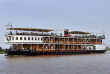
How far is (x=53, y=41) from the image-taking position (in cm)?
5194

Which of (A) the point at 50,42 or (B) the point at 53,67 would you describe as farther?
(A) the point at 50,42

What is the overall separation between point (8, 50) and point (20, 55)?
2631mm

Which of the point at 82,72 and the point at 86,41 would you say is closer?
the point at 82,72

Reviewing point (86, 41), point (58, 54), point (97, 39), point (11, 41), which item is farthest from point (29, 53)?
point (97, 39)

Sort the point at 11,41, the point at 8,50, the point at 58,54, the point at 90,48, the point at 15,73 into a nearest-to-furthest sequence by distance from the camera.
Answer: the point at 15,73 < the point at 8,50 < the point at 11,41 < the point at 58,54 < the point at 90,48

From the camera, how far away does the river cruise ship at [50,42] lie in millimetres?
46250

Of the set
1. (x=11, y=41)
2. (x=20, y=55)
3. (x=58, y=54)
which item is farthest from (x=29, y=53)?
(x=58, y=54)

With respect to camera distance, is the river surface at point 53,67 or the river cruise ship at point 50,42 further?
the river cruise ship at point 50,42

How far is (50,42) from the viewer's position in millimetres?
50906

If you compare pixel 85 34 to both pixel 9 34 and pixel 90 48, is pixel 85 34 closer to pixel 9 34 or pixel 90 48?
pixel 90 48

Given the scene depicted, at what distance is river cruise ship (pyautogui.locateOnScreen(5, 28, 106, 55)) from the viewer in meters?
46.2

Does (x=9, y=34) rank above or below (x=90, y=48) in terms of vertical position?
above

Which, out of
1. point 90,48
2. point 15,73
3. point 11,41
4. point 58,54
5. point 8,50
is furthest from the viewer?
point 90,48

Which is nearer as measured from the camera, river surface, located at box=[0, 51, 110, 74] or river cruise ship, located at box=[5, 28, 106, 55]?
river surface, located at box=[0, 51, 110, 74]
